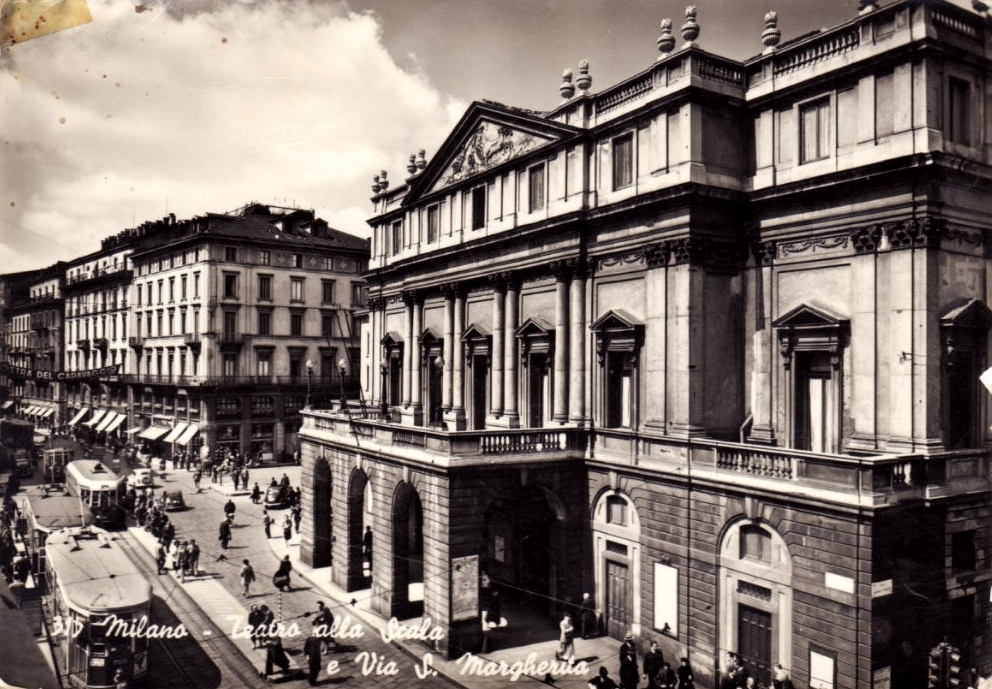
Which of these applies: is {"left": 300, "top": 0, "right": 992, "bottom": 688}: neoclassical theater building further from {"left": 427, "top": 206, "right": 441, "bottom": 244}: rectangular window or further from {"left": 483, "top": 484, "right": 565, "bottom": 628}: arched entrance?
{"left": 427, "top": 206, "right": 441, "bottom": 244}: rectangular window

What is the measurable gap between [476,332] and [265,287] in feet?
103

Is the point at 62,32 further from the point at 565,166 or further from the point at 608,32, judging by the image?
the point at 565,166

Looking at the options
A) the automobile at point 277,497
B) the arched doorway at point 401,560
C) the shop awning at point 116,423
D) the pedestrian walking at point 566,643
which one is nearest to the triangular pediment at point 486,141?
the arched doorway at point 401,560

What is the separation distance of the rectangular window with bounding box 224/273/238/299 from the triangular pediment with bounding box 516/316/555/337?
34.1 m

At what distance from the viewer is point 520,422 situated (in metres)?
26.4

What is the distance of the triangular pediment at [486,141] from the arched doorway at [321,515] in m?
13.2

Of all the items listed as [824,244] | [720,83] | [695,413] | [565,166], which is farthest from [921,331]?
[565,166]

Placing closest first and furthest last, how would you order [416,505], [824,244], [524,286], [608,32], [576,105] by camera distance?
[608,32]
[824,244]
[576,105]
[524,286]
[416,505]

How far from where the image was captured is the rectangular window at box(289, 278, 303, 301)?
55438mm

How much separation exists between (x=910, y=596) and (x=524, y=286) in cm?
1530

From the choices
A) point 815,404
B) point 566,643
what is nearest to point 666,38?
point 815,404

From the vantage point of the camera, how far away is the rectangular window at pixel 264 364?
180ft

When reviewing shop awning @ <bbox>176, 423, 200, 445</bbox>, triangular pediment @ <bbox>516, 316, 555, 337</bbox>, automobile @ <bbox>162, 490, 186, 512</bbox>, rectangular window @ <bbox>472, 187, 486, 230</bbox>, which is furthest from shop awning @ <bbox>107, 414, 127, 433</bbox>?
triangular pediment @ <bbox>516, 316, 555, 337</bbox>

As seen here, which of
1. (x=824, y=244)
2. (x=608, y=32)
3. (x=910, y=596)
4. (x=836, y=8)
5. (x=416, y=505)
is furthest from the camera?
(x=416, y=505)
